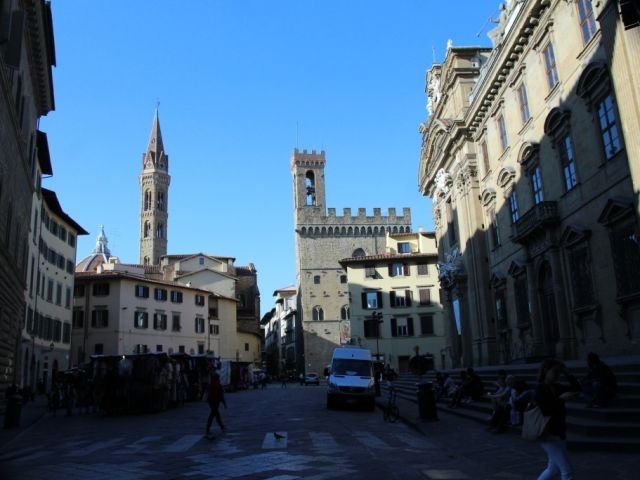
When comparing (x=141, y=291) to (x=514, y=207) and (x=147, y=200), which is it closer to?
(x=514, y=207)

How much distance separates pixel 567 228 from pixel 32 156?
2197 centimetres

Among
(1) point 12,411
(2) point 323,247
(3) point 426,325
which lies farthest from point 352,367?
(2) point 323,247

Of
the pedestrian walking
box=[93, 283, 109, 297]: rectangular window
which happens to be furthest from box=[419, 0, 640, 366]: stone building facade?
box=[93, 283, 109, 297]: rectangular window

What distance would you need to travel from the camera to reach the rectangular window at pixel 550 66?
19.0m

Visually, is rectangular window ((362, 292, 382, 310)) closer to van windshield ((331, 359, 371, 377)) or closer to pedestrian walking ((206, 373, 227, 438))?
van windshield ((331, 359, 371, 377))

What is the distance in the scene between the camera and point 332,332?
6981 cm

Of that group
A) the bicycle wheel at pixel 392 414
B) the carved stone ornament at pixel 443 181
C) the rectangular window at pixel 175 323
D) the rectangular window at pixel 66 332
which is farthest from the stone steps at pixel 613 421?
the rectangular window at pixel 175 323

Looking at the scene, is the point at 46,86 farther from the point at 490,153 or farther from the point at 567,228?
the point at 567,228

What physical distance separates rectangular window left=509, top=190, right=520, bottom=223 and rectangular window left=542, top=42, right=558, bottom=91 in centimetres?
514

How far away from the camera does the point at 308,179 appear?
80.9 meters

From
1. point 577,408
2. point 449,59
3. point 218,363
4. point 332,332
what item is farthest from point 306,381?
point 577,408

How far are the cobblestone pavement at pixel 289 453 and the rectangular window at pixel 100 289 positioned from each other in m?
34.0

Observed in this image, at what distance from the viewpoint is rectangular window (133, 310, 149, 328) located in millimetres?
50000

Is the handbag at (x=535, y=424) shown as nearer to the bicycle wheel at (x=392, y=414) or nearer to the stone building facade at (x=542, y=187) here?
the stone building facade at (x=542, y=187)
